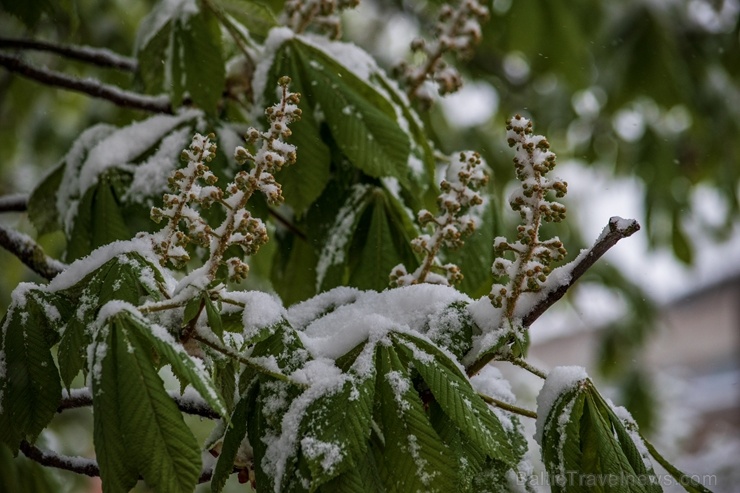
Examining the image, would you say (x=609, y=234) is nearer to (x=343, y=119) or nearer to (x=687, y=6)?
(x=343, y=119)

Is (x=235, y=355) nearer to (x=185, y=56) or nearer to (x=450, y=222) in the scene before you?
(x=450, y=222)

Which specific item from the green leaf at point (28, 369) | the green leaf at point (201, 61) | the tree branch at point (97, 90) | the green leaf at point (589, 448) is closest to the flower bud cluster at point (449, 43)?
the green leaf at point (201, 61)

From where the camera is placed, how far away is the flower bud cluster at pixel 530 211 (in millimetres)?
894

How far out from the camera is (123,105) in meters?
1.56

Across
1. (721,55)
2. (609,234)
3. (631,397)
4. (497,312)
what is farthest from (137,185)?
(631,397)

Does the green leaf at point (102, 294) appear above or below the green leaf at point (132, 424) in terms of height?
above

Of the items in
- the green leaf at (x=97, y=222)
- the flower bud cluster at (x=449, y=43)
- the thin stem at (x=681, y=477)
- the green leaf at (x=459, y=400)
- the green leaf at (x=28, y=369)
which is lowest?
the green leaf at (x=28, y=369)

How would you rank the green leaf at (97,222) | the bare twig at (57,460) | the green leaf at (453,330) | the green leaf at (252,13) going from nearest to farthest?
the green leaf at (453,330) → the bare twig at (57,460) → the green leaf at (97,222) → the green leaf at (252,13)

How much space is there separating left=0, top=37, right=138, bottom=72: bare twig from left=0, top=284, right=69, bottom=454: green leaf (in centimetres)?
86

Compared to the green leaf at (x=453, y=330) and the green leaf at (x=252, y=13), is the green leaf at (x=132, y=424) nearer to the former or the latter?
the green leaf at (x=453, y=330)

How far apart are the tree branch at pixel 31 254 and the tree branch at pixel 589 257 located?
31.7 inches

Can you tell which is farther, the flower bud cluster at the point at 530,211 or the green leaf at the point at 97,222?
the green leaf at the point at 97,222

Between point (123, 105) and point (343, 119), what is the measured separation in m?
0.51

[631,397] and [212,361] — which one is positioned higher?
[631,397]
